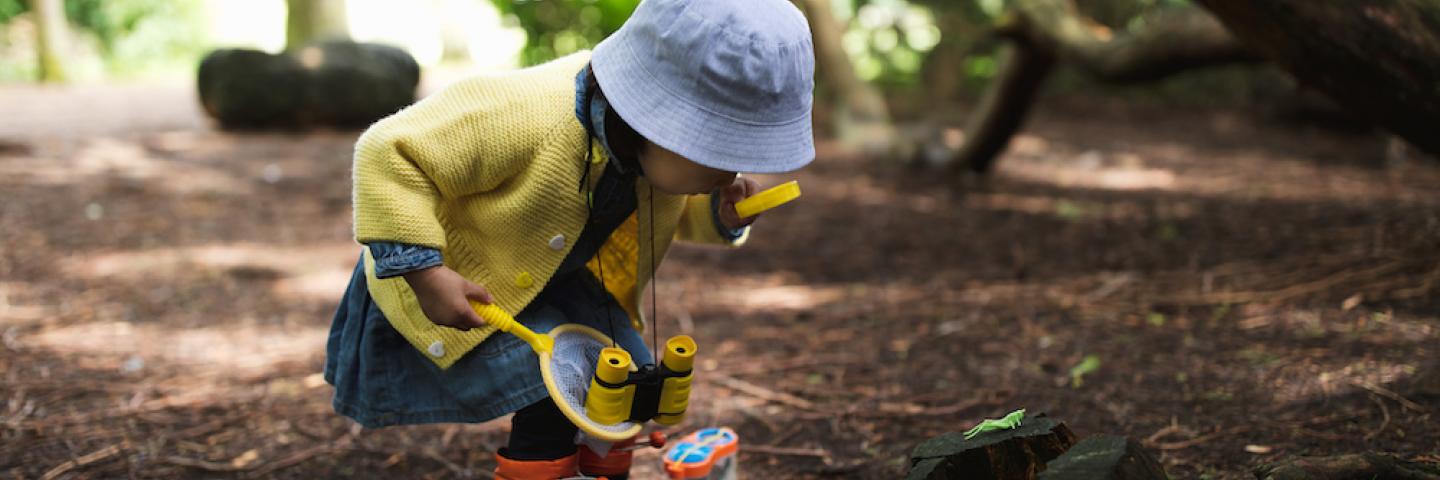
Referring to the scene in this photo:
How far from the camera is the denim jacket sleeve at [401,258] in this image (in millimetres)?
1676

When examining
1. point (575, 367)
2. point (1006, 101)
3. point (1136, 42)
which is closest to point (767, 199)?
point (575, 367)

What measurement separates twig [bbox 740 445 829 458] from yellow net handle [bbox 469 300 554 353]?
934 mm

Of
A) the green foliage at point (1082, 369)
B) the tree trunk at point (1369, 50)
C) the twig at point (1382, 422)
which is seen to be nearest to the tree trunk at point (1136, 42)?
the tree trunk at point (1369, 50)

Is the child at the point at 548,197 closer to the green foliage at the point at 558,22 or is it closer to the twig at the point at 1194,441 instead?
the twig at the point at 1194,441

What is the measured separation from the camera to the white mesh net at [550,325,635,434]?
184 centimetres

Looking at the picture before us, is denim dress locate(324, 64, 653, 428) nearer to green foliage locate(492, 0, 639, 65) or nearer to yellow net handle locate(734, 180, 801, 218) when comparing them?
yellow net handle locate(734, 180, 801, 218)

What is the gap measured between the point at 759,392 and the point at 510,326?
1.41 m

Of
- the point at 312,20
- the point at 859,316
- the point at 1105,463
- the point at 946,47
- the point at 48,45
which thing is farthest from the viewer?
the point at 48,45

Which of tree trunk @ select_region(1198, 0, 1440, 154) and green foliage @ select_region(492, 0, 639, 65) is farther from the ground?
tree trunk @ select_region(1198, 0, 1440, 154)

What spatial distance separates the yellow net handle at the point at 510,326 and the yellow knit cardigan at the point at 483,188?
2.7 inches

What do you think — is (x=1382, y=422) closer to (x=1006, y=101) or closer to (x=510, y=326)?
(x=510, y=326)

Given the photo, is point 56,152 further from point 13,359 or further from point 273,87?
point 13,359

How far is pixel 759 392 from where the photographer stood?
3.09 metres

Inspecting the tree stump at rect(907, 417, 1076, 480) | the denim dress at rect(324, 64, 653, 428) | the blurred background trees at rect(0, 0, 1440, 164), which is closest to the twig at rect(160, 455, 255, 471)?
the denim dress at rect(324, 64, 653, 428)
